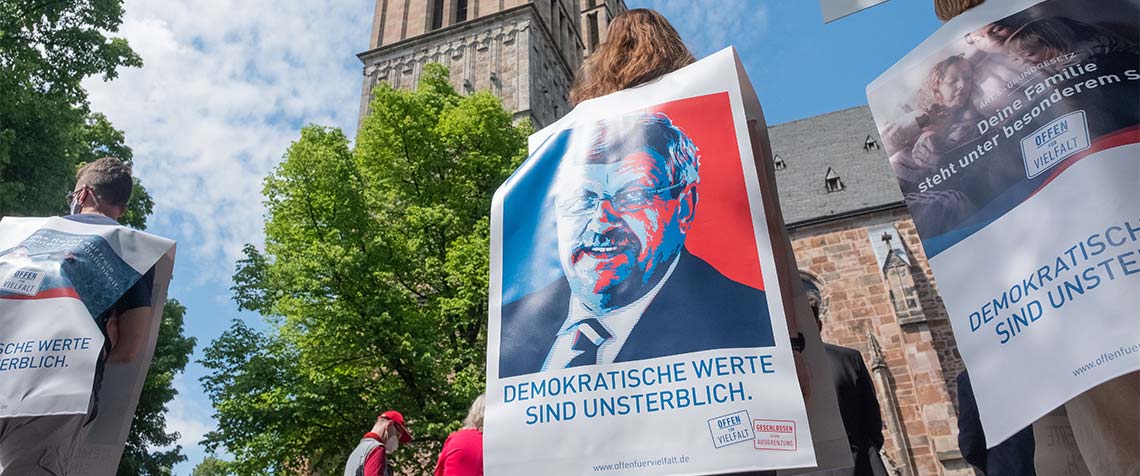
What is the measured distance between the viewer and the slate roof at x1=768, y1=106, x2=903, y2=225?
19.5 meters

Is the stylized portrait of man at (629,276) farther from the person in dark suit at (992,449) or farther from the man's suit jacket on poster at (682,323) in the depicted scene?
the person in dark suit at (992,449)

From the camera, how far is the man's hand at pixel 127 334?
8.92ft

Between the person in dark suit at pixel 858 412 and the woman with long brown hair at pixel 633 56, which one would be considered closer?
the woman with long brown hair at pixel 633 56

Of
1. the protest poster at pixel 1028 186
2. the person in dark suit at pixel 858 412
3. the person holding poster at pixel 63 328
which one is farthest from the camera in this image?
the person in dark suit at pixel 858 412

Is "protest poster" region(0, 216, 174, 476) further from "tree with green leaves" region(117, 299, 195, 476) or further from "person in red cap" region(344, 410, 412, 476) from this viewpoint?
"tree with green leaves" region(117, 299, 195, 476)

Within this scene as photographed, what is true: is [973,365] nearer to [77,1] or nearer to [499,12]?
[77,1]

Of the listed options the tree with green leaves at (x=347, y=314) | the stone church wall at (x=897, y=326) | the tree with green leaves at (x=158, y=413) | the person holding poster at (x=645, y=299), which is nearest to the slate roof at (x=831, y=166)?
the stone church wall at (x=897, y=326)

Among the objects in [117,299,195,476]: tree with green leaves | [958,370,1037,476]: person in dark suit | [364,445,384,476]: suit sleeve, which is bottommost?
[958,370,1037,476]: person in dark suit

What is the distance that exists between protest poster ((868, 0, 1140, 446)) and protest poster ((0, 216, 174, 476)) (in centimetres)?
263

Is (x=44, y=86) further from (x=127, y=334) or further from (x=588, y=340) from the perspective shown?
(x=588, y=340)

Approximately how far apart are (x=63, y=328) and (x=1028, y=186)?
9.62ft

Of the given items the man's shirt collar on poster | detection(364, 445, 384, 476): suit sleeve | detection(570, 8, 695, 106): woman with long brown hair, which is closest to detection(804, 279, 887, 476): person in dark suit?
detection(570, 8, 695, 106): woman with long brown hair

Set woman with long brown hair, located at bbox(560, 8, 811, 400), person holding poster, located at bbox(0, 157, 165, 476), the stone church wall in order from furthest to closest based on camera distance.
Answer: the stone church wall → person holding poster, located at bbox(0, 157, 165, 476) → woman with long brown hair, located at bbox(560, 8, 811, 400)

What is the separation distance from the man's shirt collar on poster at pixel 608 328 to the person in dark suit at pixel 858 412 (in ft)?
5.19
